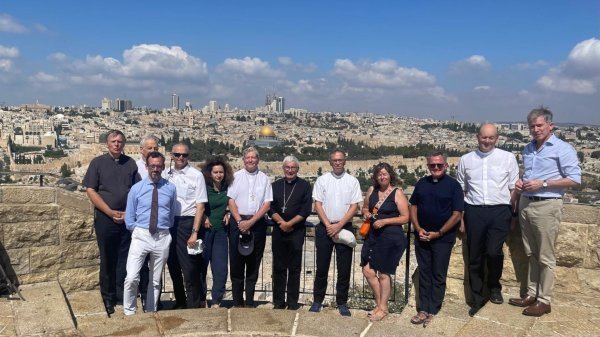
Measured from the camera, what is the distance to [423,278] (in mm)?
3570

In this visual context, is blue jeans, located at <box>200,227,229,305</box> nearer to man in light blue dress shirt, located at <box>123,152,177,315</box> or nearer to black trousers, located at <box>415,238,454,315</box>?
man in light blue dress shirt, located at <box>123,152,177,315</box>

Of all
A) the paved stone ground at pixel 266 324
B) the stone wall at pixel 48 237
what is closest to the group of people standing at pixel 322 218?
the paved stone ground at pixel 266 324

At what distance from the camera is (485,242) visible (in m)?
3.40

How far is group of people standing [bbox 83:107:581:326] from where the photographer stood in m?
3.20

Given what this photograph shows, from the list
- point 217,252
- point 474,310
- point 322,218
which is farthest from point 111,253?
point 474,310

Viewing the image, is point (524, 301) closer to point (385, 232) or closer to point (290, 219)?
point (385, 232)

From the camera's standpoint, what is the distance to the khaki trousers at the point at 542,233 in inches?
122

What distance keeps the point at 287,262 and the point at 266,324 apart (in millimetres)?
969

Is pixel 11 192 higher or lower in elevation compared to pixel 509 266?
higher

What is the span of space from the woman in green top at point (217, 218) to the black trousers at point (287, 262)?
1.33 ft

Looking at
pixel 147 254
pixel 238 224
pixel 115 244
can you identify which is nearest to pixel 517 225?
pixel 238 224

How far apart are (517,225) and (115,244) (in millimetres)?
2996

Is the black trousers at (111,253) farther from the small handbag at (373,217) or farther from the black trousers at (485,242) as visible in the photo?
the black trousers at (485,242)

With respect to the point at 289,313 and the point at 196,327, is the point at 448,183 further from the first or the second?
the point at 196,327
